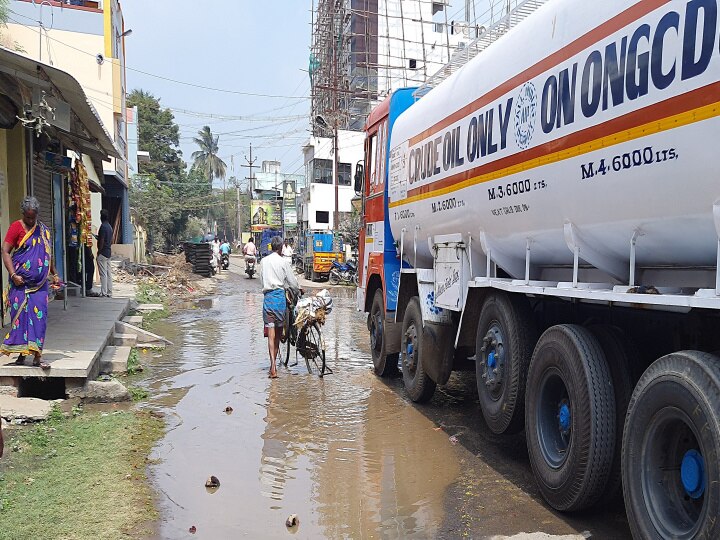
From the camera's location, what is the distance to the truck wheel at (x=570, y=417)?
3.57 m

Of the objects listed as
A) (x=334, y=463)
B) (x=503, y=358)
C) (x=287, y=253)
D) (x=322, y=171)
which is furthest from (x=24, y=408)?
(x=322, y=171)

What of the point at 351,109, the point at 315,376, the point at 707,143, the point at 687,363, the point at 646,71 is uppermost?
the point at 351,109

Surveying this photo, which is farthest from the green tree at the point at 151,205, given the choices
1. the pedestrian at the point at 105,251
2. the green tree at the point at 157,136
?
the pedestrian at the point at 105,251

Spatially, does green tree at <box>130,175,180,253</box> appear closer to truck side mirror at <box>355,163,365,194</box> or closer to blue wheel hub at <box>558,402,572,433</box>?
truck side mirror at <box>355,163,365,194</box>

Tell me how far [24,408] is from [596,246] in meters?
5.21

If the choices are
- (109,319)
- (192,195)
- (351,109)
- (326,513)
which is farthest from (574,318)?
(192,195)

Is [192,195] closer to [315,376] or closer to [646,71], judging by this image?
[315,376]

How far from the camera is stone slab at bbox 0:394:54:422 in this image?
5.53m

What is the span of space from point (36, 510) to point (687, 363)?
12.5 feet

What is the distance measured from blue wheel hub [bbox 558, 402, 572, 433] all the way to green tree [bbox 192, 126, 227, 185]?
74.8 meters

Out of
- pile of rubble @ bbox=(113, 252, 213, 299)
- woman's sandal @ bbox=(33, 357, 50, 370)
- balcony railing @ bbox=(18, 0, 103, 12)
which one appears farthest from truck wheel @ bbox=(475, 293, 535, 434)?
balcony railing @ bbox=(18, 0, 103, 12)

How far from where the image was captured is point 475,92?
17.1 feet

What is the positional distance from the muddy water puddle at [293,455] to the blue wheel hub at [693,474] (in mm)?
1546

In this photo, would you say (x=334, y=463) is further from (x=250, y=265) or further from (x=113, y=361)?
(x=250, y=265)
